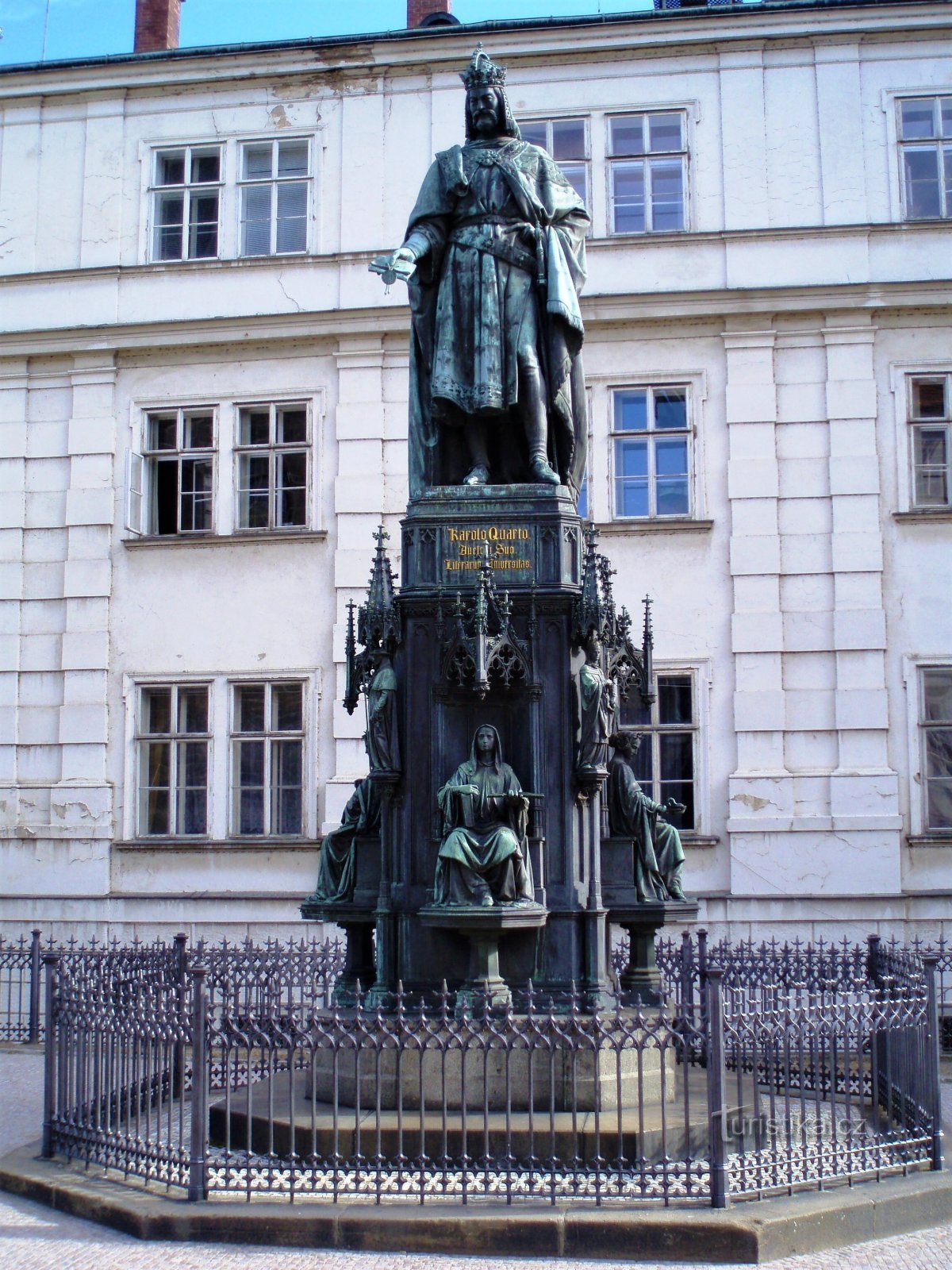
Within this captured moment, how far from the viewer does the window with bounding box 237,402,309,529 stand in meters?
20.2

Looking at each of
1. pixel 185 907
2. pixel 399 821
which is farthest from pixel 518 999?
pixel 185 907

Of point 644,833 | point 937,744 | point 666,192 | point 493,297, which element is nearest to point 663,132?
point 666,192

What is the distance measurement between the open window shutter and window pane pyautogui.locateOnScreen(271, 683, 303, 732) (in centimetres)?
298

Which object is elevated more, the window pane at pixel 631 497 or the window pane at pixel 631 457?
the window pane at pixel 631 457

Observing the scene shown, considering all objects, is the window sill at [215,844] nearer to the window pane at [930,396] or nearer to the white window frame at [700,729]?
the white window frame at [700,729]

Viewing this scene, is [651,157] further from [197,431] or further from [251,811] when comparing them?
[251,811]

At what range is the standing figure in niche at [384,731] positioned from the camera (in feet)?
30.1

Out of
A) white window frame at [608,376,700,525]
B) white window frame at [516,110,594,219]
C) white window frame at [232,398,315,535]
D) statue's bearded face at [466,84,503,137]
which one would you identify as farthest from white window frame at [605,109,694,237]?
statue's bearded face at [466,84,503,137]

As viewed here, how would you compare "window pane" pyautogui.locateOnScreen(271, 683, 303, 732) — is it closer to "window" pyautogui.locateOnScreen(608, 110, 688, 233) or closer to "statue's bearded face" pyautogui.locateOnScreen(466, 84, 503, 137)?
"window" pyautogui.locateOnScreen(608, 110, 688, 233)

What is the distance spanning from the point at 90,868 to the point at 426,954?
11711 mm

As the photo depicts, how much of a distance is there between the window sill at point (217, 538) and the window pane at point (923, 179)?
8650 millimetres

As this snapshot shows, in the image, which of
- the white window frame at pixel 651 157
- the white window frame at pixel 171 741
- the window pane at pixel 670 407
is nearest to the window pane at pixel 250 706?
the white window frame at pixel 171 741

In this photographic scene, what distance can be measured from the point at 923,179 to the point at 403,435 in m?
7.39

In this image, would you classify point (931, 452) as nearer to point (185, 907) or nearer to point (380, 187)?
point (380, 187)
